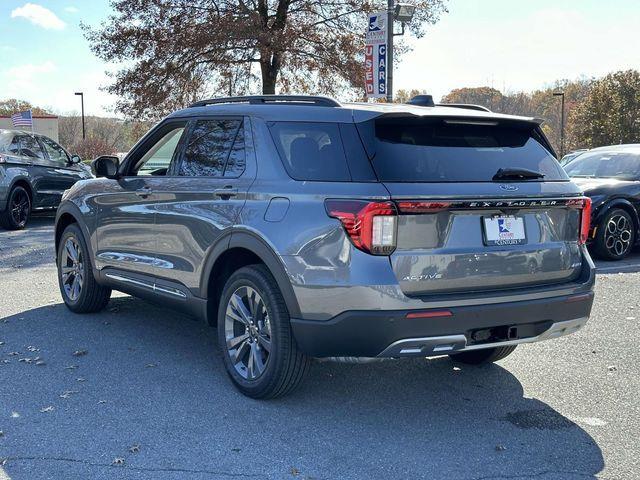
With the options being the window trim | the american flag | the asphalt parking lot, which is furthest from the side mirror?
the american flag

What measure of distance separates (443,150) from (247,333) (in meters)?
1.65

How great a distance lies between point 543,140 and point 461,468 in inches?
84.5

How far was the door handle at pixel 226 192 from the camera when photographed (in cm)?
459

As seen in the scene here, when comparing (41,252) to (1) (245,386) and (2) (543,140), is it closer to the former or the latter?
(1) (245,386)

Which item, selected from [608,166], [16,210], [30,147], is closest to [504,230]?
[608,166]

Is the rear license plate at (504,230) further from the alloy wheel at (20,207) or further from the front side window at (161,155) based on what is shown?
the alloy wheel at (20,207)

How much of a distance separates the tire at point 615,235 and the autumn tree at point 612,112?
31.0m

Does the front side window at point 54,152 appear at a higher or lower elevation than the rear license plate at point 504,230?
higher

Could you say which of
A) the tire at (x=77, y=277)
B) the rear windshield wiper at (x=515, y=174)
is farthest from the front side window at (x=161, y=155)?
the rear windshield wiper at (x=515, y=174)

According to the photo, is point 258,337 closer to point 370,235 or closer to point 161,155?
point 370,235

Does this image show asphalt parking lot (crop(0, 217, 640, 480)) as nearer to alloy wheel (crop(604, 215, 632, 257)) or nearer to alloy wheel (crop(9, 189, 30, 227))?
alloy wheel (crop(604, 215, 632, 257))

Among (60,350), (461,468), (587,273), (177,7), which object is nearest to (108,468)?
(461,468)

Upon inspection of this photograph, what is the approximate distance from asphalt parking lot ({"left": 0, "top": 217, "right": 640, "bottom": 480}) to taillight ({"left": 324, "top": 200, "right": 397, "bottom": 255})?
1070 millimetres

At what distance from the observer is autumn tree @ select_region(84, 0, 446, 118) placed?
21.9 m
